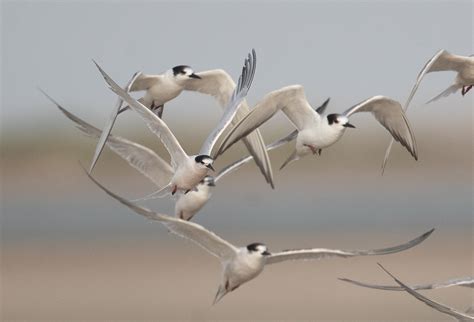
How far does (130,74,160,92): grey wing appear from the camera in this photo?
9.84 meters

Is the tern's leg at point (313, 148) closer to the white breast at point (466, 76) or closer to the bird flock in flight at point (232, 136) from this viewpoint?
the bird flock in flight at point (232, 136)

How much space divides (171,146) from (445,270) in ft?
21.0

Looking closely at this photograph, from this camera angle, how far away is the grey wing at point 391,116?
989 cm

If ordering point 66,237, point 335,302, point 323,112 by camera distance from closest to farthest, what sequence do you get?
point 323,112, point 335,302, point 66,237

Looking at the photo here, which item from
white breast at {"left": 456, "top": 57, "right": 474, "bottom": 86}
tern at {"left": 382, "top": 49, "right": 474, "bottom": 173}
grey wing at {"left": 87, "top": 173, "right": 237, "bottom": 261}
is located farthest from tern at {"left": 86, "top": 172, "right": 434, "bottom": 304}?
white breast at {"left": 456, "top": 57, "right": 474, "bottom": 86}

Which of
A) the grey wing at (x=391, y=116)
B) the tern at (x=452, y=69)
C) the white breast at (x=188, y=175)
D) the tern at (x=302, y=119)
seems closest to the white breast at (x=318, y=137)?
the tern at (x=302, y=119)

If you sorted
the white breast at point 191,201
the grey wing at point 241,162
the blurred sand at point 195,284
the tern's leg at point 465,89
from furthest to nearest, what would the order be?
1. the blurred sand at point 195,284
2. the tern's leg at point 465,89
3. the white breast at point 191,201
4. the grey wing at point 241,162

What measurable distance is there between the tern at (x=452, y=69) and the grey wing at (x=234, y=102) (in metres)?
1.06

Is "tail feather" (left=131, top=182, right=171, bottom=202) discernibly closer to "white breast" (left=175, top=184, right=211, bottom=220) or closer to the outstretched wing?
"white breast" (left=175, top=184, right=211, bottom=220)

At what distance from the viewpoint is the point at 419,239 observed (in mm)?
9023

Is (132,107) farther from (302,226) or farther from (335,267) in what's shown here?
(302,226)

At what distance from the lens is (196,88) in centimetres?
1033

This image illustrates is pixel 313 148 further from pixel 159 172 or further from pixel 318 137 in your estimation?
pixel 159 172

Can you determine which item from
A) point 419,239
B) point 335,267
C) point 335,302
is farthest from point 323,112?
point 335,267
